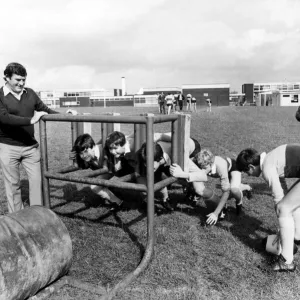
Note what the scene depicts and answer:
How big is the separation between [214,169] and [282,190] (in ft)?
4.09

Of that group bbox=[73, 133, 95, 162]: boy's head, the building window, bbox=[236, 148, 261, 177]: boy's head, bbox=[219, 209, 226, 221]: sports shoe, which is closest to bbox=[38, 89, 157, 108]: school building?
the building window

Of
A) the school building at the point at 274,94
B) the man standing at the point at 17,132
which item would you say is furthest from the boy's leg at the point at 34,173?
the school building at the point at 274,94

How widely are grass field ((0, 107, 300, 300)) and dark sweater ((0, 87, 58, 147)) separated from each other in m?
1.10

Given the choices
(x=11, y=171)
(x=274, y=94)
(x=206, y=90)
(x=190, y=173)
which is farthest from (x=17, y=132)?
(x=206, y=90)

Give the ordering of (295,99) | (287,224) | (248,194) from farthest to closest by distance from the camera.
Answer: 1. (295,99)
2. (248,194)
3. (287,224)

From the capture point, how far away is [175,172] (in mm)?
3660

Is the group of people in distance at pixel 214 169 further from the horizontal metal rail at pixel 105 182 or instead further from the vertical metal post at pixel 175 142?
the horizontal metal rail at pixel 105 182

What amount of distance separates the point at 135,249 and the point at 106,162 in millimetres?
1181

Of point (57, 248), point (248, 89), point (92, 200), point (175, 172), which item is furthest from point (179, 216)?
point (248, 89)

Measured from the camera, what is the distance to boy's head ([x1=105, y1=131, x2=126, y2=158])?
4039mm

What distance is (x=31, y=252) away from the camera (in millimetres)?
2578

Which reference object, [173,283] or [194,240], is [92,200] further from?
[173,283]

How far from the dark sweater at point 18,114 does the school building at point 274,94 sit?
155ft

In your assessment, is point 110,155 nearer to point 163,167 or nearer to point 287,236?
point 163,167
